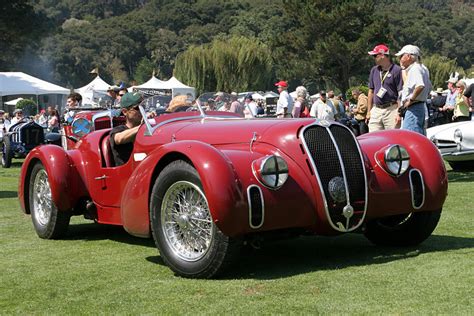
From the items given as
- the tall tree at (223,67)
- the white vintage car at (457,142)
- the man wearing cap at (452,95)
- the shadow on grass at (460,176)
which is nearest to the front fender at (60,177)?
the shadow on grass at (460,176)

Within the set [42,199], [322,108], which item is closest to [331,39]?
[322,108]

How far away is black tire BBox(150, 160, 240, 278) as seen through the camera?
539cm

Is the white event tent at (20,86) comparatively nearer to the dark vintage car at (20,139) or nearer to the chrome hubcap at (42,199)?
the dark vintage car at (20,139)

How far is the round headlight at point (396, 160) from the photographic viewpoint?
6133mm

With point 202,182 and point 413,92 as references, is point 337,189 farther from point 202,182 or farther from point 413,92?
point 413,92

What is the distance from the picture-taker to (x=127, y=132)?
279 inches

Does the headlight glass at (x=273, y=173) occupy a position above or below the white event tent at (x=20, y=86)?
below

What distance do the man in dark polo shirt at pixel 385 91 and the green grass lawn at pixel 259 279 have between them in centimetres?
289

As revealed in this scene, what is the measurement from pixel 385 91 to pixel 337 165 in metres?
4.65

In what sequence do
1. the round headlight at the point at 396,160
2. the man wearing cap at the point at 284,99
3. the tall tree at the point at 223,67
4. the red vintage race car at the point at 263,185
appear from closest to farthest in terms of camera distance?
the red vintage race car at the point at 263,185 → the round headlight at the point at 396,160 → the man wearing cap at the point at 284,99 → the tall tree at the point at 223,67

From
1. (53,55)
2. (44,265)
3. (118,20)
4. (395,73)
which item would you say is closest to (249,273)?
(44,265)

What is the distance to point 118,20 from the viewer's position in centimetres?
15638

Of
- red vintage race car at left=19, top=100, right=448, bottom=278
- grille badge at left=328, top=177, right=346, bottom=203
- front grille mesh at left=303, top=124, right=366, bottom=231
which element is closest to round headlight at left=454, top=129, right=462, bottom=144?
red vintage race car at left=19, top=100, right=448, bottom=278

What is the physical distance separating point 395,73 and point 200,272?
5667mm
